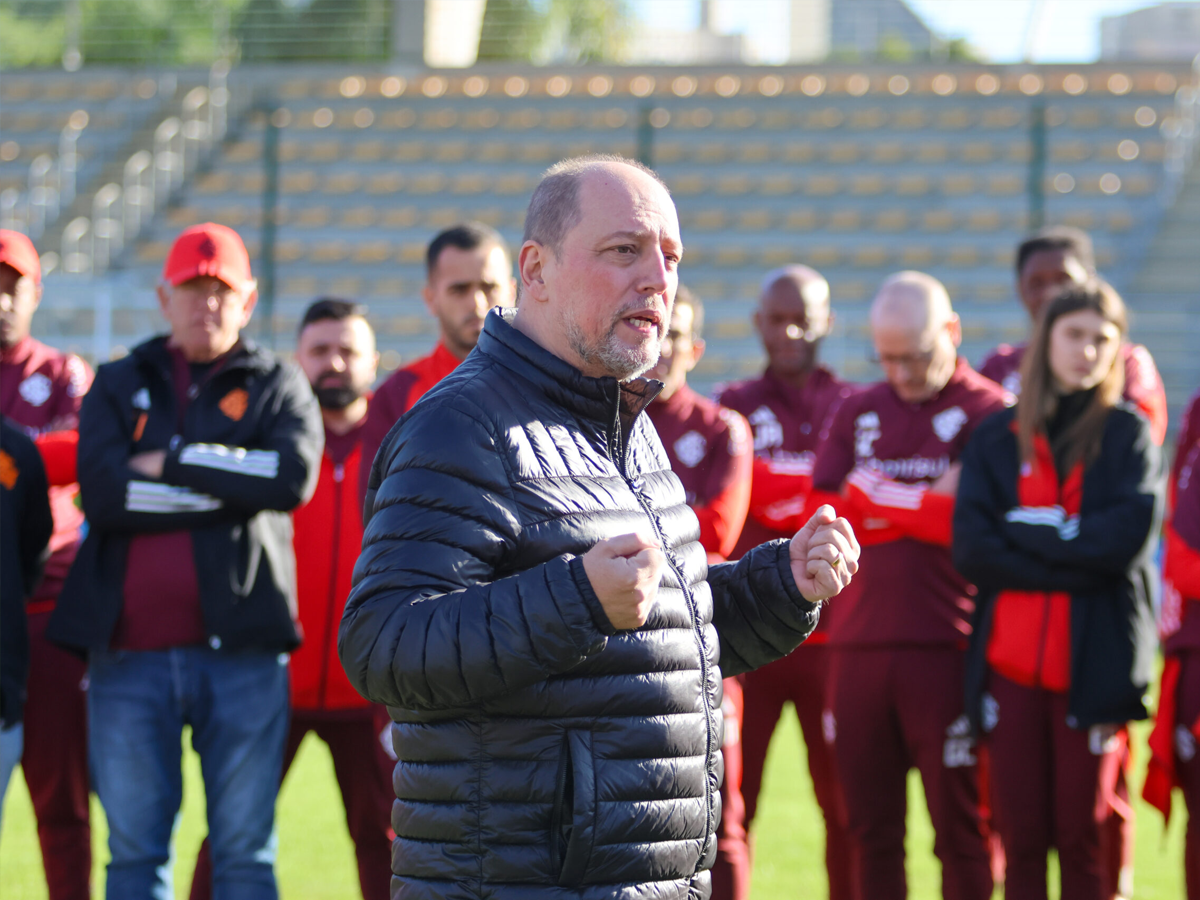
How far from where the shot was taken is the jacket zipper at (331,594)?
4223 mm

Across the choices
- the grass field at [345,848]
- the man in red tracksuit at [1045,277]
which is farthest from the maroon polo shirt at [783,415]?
the grass field at [345,848]

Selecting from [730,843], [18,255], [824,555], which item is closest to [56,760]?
Answer: [18,255]

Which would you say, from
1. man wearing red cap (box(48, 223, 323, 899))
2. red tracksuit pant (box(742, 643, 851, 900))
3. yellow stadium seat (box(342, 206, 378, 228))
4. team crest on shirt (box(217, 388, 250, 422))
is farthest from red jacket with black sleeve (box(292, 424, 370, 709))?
yellow stadium seat (box(342, 206, 378, 228))

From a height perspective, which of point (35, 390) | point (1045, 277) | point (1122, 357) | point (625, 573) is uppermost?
point (1045, 277)

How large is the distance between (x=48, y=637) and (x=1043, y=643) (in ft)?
8.66

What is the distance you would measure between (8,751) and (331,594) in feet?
3.30

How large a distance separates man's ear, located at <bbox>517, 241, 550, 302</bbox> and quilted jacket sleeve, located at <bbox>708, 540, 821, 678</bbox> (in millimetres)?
601

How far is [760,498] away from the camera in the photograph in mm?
4945

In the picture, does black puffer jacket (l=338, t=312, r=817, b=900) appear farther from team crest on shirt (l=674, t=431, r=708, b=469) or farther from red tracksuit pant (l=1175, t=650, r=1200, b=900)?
red tracksuit pant (l=1175, t=650, r=1200, b=900)

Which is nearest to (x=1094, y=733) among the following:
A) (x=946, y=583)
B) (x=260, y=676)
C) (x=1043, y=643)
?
(x=1043, y=643)

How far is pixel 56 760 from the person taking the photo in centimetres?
416

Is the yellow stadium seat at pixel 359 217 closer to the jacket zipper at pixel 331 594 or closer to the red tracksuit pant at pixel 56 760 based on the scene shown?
the jacket zipper at pixel 331 594

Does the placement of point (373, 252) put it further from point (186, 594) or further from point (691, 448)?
point (186, 594)

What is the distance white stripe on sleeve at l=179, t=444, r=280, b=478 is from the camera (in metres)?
3.60
